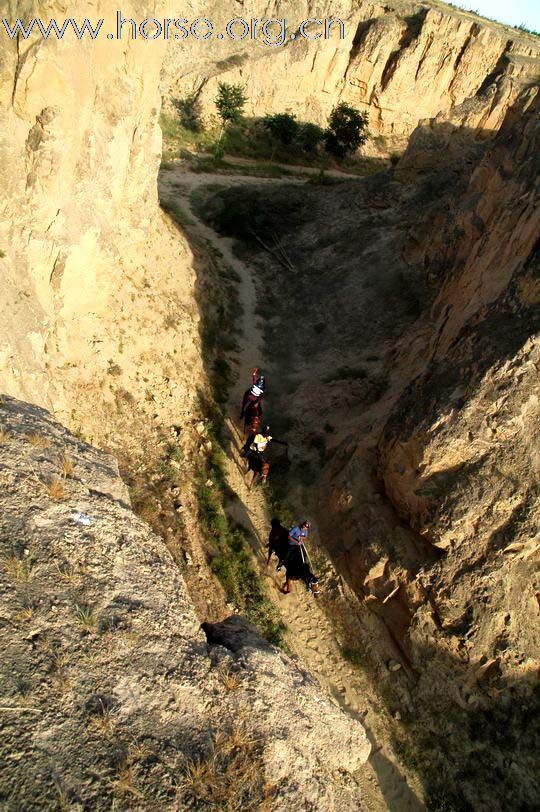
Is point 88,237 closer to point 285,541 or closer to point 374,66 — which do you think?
point 285,541

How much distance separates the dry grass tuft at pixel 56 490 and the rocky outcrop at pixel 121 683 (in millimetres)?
14

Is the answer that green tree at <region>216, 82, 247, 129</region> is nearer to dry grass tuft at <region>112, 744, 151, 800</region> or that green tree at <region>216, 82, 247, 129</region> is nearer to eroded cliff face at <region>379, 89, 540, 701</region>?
eroded cliff face at <region>379, 89, 540, 701</region>

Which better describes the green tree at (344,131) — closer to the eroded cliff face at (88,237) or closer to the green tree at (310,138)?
the green tree at (310,138)

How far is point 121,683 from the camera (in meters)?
5.48

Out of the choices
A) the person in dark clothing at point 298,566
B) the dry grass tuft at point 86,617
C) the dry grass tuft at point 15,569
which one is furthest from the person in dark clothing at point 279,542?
the dry grass tuft at point 15,569

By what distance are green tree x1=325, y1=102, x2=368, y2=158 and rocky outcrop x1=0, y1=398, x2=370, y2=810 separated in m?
44.8

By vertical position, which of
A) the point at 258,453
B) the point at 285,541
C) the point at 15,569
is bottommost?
the point at 15,569

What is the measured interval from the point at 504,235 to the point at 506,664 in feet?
33.5

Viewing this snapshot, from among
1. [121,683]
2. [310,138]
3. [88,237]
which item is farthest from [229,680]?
[310,138]

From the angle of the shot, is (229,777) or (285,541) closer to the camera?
(229,777)

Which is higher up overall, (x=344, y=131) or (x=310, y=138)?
(x=310, y=138)

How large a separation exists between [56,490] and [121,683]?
258cm

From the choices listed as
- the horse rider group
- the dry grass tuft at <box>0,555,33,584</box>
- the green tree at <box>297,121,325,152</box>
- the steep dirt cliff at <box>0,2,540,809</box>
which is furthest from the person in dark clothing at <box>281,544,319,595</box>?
the green tree at <box>297,121,325,152</box>

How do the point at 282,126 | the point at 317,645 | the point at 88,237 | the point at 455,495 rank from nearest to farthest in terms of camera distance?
the point at 455,495 < the point at 317,645 < the point at 88,237 < the point at 282,126
